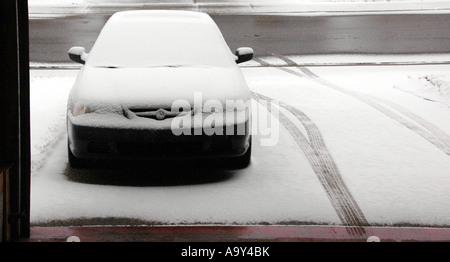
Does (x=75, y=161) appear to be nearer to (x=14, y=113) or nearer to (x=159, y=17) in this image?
Result: (x=14, y=113)

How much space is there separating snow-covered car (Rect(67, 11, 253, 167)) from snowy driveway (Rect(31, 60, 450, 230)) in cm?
33

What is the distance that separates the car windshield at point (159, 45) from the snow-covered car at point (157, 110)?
0.8 inches

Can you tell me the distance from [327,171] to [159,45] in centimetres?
227

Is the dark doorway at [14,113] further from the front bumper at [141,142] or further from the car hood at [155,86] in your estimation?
the car hood at [155,86]

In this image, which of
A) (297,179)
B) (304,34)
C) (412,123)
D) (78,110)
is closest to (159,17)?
(78,110)

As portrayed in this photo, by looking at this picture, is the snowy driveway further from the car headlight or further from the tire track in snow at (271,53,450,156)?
the car headlight

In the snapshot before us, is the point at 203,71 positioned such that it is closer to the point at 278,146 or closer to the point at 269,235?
the point at 278,146

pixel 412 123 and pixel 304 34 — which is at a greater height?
pixel 304 34

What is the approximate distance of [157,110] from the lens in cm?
530

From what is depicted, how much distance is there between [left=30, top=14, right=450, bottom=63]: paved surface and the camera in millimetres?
13294

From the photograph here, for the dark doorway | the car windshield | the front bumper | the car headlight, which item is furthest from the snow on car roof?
the dark doorway

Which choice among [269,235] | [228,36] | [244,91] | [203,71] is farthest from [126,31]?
[228,36]

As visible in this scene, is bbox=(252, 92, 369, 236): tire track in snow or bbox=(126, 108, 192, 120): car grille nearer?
bbox=(252, 92, 369, 236): tire track in snow

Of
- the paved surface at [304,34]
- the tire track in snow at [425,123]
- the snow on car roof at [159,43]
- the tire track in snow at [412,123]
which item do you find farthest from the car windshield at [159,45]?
the paved surface at [304,34]
